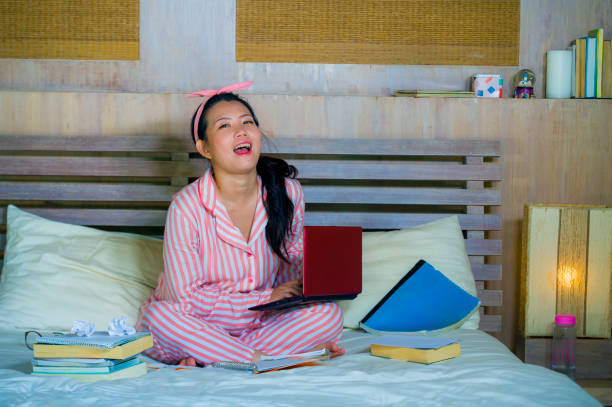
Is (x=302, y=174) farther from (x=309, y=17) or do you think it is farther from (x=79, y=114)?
(x=79, y=114)

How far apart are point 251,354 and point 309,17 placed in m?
1.57

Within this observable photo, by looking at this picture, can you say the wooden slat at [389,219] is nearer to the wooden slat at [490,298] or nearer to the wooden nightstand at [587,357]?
the wooden slat at [490,298]

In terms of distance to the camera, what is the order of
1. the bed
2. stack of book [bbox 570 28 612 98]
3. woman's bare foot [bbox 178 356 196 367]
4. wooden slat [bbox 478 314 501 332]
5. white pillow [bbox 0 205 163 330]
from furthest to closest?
stack of book [bbox 570 28 612 98] → wooden slat [bbox 478 314 501 332] → white pillow [bbox 0 205 163 330] → woman's bare foot [bbox 178 356 196 367] → the bed

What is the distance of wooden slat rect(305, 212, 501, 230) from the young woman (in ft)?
1.38

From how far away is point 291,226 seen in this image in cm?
221

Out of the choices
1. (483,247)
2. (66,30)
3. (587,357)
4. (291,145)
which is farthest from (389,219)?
(66,30)

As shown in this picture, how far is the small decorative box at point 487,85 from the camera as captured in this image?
2.74 metres

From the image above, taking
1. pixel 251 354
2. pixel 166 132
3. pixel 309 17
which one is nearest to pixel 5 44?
pixel 166 132

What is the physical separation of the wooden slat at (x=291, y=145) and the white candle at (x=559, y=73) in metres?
0.36

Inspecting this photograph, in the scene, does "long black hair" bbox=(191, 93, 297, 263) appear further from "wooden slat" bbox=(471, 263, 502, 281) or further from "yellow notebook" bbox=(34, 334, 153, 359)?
"wooden slat" bbox=(471, 263, 502, 281)

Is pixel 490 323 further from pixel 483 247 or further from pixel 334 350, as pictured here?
pixel 334 350

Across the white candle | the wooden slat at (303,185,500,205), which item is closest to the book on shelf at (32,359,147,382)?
the wooden slat at (303,185,500,205)

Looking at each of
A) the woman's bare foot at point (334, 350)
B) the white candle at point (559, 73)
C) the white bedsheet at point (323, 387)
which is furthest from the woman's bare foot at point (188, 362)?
the white candle at point (559, 73)

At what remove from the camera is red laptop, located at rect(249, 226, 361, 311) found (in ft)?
5.94
